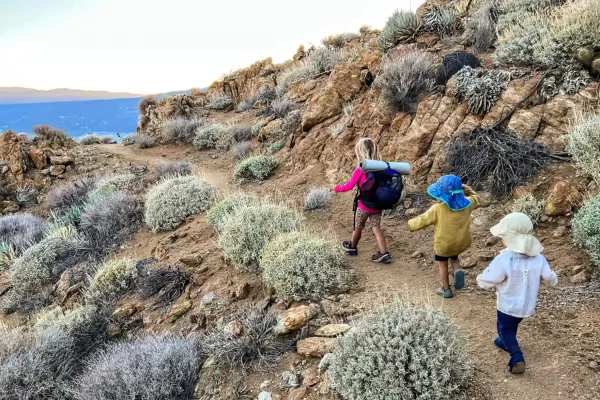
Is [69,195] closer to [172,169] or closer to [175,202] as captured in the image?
[172,169]

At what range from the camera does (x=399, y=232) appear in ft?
21.0

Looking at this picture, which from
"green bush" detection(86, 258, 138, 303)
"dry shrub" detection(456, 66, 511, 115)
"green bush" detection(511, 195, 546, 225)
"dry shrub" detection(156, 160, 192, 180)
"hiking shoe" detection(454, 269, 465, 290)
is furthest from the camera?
"dry shrub" detection(156, 160, 192, 180)

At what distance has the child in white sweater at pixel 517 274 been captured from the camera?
2945 mm

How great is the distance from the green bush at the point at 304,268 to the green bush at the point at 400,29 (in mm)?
6997

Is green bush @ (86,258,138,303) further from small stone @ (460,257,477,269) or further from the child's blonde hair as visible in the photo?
small stone @ (460,257,477,269)

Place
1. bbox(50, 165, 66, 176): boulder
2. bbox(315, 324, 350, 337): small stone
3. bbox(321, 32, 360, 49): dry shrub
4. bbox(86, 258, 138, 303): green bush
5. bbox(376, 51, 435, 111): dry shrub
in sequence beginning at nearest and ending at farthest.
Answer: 1. bbox(315, 324, 350, 337): small stone
2. bbox(86, 258, 138, 303): green bush
3. bbox(376, 51, 435, 111): dry shrub
4. bbox(50, 165, 66, 176): boulder
5. bbox(321, 32, 360, 49): dry shrub

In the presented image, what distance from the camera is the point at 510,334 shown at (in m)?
3.11

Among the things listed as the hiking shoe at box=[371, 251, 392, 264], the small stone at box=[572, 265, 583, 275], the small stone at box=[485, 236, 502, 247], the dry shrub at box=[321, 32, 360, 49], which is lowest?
the hiking shoe at box=[371, 251, 392, 264]

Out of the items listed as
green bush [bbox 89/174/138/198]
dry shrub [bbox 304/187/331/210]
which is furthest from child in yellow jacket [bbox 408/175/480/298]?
green bush [bbox 89/174/138/198]

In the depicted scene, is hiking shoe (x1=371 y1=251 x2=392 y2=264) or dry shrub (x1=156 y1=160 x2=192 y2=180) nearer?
hiking shoe (x1=371 y1=251 x2=392 y2=264)

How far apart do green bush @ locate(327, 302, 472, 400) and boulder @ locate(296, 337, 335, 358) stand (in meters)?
0.29

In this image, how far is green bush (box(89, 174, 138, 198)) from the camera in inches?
441

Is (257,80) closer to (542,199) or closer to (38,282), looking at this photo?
(38,282)

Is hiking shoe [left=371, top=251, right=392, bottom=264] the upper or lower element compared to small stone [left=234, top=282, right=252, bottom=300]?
upper
